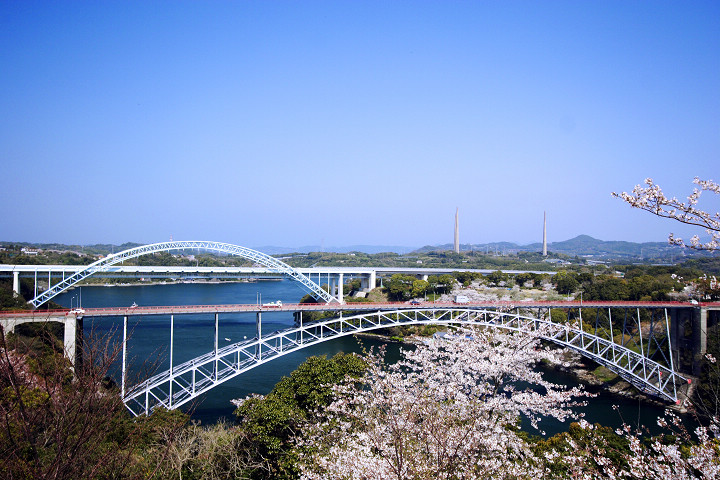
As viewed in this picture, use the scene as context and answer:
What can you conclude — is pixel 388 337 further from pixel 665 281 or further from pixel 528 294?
pixel 665 281

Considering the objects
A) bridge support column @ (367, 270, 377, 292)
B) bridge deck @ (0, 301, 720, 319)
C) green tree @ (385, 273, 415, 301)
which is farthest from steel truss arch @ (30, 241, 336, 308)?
bridge support column @ (367, 270, 377, 292)

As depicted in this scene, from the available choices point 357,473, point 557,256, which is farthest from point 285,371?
point 557,256

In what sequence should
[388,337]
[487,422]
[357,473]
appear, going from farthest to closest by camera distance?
1. [388,337]
2. [487,422]
3. [357,473]

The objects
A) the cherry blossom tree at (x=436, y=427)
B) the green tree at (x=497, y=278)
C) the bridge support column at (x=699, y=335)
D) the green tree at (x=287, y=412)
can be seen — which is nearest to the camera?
the cherry blossom tree at (x=436, y=427)

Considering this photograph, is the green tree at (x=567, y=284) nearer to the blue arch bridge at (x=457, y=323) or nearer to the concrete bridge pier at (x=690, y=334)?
the blue arch bridge at (x=457, y=323)

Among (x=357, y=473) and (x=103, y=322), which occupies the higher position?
(x=357, y=473)

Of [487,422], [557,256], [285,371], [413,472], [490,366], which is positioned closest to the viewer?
[413,472]

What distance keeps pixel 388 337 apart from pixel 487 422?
1930 centimetres

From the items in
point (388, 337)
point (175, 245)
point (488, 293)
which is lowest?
point (388, 337)

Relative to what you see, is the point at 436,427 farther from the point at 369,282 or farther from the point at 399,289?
the point at 369,282

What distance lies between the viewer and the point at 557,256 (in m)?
80.9

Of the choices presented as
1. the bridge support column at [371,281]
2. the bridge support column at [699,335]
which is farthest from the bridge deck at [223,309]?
the bridge support column at [371,281]

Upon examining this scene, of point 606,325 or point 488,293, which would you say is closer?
point 606,325

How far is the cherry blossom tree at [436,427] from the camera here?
4.51 meters
